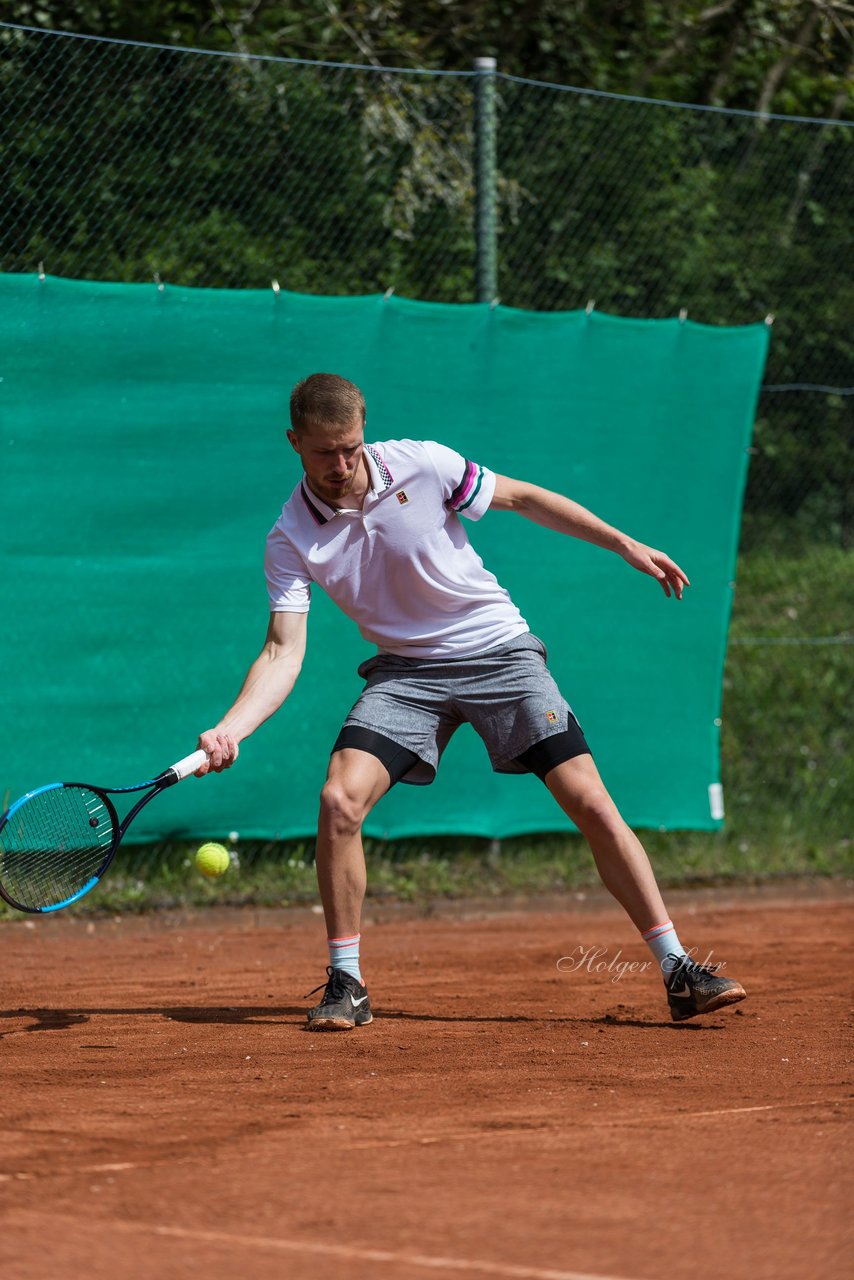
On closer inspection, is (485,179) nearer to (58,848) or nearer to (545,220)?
(545,220)

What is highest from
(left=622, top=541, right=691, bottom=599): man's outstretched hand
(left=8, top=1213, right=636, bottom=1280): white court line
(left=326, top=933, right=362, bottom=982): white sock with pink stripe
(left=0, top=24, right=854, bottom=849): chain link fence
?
(left=0, top=24, right=854, bottom=849): chain link fence

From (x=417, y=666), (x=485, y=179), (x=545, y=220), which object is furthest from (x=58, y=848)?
(x=545, y=220)

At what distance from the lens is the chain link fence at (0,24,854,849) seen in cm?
626

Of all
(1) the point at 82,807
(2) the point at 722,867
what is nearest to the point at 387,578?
(1) the point at 82,807

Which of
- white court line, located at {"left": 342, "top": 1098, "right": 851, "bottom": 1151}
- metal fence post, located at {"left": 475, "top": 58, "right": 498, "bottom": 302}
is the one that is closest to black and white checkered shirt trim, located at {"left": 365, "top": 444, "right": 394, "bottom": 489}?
white court line, located at {"left": 342, "top": 1098, "right": 851, "bottom": 1151}

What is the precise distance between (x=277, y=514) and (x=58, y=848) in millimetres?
2272

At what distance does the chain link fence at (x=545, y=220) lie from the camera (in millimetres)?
6262

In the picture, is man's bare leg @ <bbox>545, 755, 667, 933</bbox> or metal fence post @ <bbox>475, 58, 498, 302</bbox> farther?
metal fence post @ <bbox>475, 58, 498, 302</bbox>

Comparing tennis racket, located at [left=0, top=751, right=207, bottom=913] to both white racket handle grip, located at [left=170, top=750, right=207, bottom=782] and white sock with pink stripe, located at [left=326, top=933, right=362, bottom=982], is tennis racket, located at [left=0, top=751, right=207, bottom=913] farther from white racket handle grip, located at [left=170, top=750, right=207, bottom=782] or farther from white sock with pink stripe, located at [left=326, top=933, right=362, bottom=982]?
white sock with pink stripe, located at [left=326, top=933, right=362, bottom=982]

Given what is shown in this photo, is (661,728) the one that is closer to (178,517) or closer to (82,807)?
(178,517)

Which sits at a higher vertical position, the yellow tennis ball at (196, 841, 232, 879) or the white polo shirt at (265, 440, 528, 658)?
the white polo shirt at (265, 440, 528, 658)

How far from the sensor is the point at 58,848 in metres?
4.36

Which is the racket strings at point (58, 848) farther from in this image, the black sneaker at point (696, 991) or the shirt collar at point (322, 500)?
the black sneaker at point (696, 991)

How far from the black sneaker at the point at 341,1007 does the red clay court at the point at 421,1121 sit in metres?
0.06
